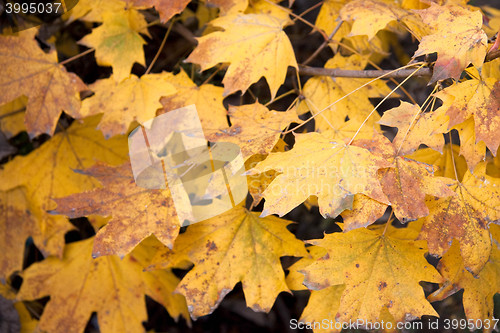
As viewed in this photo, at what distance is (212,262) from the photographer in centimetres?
100

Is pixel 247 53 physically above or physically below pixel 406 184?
above

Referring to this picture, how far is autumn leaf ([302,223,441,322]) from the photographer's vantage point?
3.00 ft

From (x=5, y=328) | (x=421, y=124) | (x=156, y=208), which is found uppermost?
(x=421, y=124)

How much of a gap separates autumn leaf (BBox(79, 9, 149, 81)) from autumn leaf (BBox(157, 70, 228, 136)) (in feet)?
0.42

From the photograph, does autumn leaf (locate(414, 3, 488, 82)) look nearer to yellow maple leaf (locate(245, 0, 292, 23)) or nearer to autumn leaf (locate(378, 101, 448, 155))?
autumn leaf (locate(378, 101, 448, 155))

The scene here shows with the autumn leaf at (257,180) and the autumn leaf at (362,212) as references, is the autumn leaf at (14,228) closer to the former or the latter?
the autumn leaf at (257,180)

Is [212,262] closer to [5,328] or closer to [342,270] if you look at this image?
[342,270]

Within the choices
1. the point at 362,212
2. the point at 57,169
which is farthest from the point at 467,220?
the point at 57,169

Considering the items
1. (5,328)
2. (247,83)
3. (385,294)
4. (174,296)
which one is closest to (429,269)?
(385,294)

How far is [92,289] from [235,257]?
0.49 meters

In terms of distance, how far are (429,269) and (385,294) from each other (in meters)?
0.12

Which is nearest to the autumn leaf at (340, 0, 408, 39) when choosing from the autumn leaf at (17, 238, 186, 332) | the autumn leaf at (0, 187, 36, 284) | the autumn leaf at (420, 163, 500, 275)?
the autumn leaf at (420, 163, 500, 275)

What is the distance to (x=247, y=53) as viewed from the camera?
104cm

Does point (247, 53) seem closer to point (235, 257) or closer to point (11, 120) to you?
point (235, 257)
